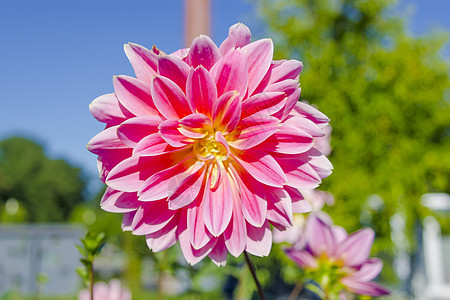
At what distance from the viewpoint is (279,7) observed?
4297 millimetres

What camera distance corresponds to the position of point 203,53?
40cm

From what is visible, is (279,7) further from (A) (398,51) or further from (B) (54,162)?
(B) (54,162)

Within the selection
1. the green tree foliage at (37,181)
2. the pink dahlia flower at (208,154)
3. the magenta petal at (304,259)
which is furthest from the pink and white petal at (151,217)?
the green tree foliage at (37,181)

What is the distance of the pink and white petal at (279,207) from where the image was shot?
1.32ft

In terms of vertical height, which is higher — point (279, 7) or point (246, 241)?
point (279, 7)

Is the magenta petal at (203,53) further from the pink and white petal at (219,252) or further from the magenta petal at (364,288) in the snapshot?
the magenta petal at (364,288)

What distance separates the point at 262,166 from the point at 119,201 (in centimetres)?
14

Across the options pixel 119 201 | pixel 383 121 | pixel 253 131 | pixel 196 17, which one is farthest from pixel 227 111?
pixel 383 121

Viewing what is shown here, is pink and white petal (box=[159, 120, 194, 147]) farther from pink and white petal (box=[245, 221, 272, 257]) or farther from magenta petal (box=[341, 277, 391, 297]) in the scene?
magenta petal (box=[341, 277, 391, 297])

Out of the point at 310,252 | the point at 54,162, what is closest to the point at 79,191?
the point at 54,162

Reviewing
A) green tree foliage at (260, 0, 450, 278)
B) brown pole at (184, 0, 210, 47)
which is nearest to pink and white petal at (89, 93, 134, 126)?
brown pole at (184, 0, 210, 47)

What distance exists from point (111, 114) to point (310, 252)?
33 cm

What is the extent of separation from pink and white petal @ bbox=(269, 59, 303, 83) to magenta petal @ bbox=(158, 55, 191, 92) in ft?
0.28

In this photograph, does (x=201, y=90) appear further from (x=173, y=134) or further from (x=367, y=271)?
(x=367, y=271)
